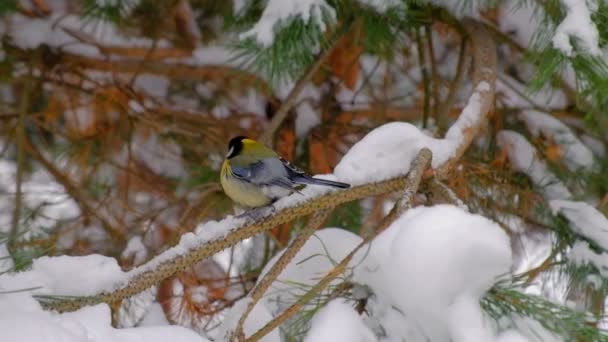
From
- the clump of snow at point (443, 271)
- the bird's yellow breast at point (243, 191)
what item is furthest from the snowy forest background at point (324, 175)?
the bird's yellow breast at point (243, 191)

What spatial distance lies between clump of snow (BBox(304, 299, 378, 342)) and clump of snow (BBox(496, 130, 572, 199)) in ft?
→ 3.33

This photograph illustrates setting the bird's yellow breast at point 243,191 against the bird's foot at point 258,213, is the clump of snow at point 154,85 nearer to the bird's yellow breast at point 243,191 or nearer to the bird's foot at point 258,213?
the bird's yellow breast at point 243,191

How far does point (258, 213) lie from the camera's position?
119cm

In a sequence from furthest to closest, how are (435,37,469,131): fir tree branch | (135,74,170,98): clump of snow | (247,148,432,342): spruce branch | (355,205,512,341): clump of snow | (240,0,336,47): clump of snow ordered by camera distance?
(135,74,170,98): clump of snow, (435,37,469,131): fir tree branch, (240,0,336,47): clump of snow, (247,148,432,342): spruce branch, (355,205,512,341): clump of snow

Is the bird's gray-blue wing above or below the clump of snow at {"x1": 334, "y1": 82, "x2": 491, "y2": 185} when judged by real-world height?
below

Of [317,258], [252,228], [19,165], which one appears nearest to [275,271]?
[252,228]

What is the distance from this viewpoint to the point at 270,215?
1155mm

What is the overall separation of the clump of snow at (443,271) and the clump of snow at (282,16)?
0.68 metres

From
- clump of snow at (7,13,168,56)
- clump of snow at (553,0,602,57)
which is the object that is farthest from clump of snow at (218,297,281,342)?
clump of snow at (7,13,168,56)

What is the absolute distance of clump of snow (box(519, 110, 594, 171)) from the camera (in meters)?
2.00

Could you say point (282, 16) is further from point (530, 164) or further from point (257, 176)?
point (530, 164)

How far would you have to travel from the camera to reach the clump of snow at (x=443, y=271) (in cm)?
81

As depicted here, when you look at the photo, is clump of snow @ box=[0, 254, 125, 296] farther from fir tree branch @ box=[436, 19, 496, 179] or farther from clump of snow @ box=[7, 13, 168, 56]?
clump of snow @ box=[7, 13, 168, 56]

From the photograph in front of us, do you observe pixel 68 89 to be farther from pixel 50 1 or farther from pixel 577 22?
pixel 577 22
